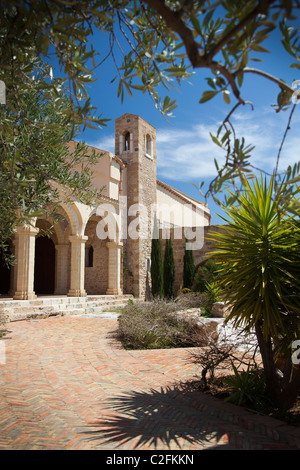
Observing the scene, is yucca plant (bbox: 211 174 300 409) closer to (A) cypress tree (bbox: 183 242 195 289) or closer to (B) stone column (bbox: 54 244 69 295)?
(B) stone column (bbox: 54 244 69 295)

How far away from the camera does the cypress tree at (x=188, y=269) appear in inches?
717

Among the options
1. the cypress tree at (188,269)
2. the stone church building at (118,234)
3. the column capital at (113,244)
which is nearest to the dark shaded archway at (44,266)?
the stone church building at (118,234)

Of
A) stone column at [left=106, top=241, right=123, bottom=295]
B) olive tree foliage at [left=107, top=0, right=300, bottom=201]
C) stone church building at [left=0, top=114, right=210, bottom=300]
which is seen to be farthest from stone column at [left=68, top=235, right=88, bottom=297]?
olive tree foliage at [left=107, top=0, right=300, bottom=201]

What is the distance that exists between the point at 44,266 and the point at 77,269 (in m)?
4.59

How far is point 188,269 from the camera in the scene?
18.3 m

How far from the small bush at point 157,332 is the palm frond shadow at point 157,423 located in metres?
2.40

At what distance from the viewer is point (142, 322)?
7023mm

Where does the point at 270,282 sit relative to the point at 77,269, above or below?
above

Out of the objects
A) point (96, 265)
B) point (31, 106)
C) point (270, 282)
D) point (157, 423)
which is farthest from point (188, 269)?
point (157, 423)

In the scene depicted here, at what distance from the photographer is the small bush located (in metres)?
6.53

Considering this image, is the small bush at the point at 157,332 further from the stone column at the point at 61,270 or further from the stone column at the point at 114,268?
the stone column at the point at 61,270

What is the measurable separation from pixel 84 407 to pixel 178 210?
919 inches

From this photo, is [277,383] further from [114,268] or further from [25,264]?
[114,268]

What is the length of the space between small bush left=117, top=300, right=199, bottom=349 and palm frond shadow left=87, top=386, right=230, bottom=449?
2403mm
